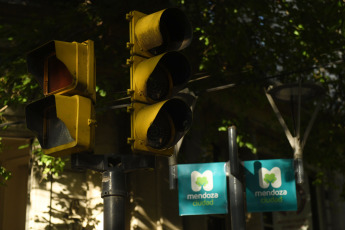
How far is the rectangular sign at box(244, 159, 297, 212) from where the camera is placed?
9.19 metres

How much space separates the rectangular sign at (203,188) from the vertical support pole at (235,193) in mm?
484

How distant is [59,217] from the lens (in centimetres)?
1345

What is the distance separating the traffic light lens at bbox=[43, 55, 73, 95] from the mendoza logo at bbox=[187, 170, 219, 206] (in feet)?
15.4

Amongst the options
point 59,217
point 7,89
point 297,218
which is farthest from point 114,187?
point 297,218

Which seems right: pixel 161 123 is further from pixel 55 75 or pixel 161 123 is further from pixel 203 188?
pixel 203 188

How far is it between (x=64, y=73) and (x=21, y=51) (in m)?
7.95

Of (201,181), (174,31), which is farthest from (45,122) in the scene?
(201,181)

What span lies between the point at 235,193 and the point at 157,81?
3.85 meters

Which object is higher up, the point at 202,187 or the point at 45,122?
the point at 202,187

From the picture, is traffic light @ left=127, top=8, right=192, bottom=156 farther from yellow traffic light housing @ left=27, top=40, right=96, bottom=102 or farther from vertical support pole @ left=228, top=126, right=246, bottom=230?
vertical support pole @ left=228, top=126, right=246, bottom=230

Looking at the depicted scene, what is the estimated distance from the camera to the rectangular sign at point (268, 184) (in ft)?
30.1

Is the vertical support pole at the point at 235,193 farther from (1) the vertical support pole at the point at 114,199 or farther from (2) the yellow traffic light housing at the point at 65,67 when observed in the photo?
(2) the yellow traffic light housing at the point at 65,67

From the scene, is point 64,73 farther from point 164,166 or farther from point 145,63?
point 164,166

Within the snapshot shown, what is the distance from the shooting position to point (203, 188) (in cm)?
933
